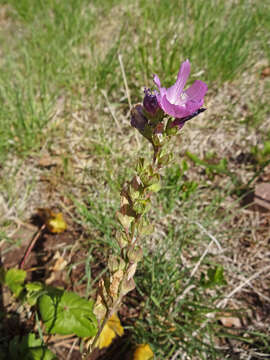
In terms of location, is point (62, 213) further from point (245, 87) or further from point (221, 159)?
point (245, 87)

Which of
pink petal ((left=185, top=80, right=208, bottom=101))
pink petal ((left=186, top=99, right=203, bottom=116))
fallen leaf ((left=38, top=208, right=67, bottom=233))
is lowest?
fallen leaf ((left=38, top=208, right=67, bottom=233))

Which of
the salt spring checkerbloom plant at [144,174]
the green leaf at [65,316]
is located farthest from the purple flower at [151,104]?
the green leaf at [65,316]

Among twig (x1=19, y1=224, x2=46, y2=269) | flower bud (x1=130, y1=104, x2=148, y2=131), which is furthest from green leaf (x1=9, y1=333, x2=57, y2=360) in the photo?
flower bud (x1=130, y1=104, x2=148, y2=131)

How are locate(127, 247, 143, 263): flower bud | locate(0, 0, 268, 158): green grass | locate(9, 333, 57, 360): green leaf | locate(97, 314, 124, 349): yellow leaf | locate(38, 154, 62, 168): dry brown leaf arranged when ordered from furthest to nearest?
locate(0, 0, 268, 158): green grass → locate(38, 154, 62, 168): dry brown leaf → locate(97, 314, 124, 349): yellow leaf → locate(9, 333, 57, 360): green leaf → locate(127, 247, 143, 263): flower bud

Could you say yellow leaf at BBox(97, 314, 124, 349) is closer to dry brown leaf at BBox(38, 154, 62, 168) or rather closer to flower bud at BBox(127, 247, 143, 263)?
flower bud at BBox(127, 247, 143, 263)

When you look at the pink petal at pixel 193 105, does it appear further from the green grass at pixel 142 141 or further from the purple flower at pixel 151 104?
the green grass at pixel 142 141

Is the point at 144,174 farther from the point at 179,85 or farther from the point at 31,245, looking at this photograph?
the point at 31,245
